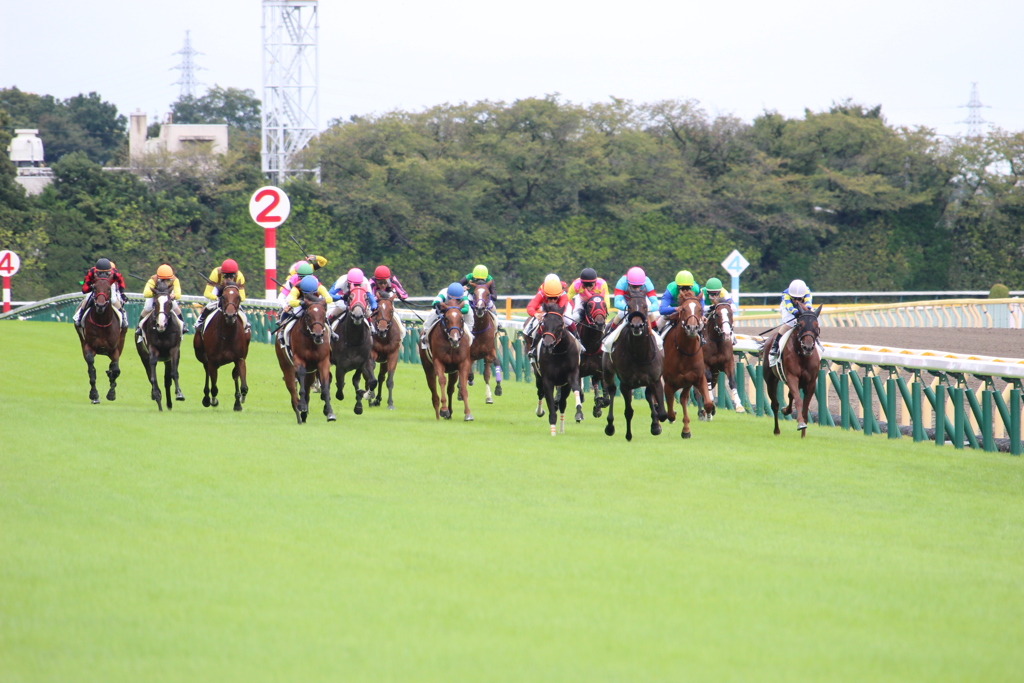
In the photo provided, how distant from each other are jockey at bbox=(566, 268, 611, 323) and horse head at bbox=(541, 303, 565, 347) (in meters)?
0.60

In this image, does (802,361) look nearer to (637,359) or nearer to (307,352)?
(637,359)

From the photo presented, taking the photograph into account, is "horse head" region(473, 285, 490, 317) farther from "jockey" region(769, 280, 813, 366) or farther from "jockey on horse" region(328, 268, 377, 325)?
"jockey" region(769, 280, 813, 366)

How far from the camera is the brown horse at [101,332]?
1586 centimetres

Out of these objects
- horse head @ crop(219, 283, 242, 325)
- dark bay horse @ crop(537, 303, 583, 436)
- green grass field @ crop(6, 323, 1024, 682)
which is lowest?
green grass field @ crop(6, 323, 1024, 682)

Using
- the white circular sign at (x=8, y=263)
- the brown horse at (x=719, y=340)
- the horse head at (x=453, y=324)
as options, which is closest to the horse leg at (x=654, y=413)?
the brown horse at (x=719, y=340)

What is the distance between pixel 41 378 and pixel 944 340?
62.9ft

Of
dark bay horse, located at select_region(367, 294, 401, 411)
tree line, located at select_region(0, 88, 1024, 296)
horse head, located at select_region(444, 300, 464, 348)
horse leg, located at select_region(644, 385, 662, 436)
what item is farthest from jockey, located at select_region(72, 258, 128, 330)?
tree line, located at select_region(0, 88, 1024, 296)

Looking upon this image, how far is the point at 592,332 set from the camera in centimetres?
1452

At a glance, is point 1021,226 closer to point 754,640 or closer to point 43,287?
point 43,287

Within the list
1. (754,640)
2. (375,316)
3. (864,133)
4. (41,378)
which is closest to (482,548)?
(754,640)

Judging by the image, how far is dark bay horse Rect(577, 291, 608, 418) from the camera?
14188 millimetres

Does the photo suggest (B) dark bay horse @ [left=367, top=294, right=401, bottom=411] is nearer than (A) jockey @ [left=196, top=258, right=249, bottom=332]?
No

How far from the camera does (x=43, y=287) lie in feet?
127

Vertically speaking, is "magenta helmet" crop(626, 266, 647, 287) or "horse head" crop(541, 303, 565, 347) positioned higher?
"magenta helmet" crop(626, 266, 647, 287)
